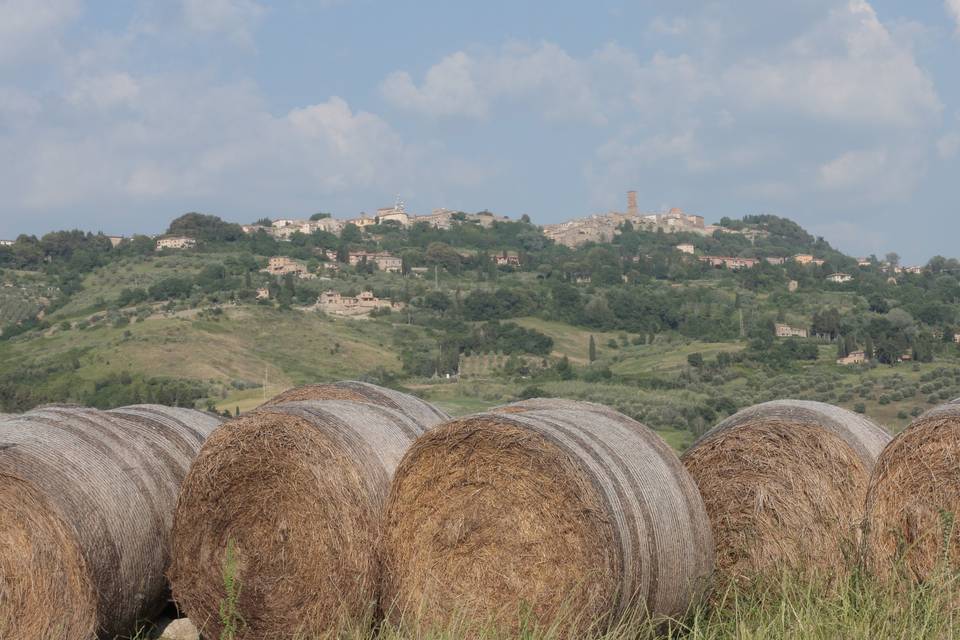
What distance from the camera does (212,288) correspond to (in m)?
103

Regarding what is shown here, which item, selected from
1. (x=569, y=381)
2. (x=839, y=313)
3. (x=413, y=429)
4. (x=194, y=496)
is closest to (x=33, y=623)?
(x=194, y=496)

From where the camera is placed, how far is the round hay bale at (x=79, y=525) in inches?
307

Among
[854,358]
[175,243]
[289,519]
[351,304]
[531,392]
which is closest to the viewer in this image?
[289,519]

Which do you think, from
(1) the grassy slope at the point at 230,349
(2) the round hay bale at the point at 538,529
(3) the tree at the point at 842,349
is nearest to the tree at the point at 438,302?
(1) the grassy slope at the point at 230,349

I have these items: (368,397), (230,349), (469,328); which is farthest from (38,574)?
(469,328)

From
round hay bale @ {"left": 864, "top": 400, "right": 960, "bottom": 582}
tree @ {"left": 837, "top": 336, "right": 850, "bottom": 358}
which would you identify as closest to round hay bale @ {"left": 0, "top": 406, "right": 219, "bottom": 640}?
round hay bale @ {"left": 864, "top": 400, "right": 960, "bottom": 582}

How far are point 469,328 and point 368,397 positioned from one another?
81.1 meters

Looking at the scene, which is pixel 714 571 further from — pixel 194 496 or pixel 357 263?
pixel 357 263

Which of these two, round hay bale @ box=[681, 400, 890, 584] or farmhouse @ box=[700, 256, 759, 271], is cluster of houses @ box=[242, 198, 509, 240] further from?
round hay bale @ box=[681, 400, 890, 584]

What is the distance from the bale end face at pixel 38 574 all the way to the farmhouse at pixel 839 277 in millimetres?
113972

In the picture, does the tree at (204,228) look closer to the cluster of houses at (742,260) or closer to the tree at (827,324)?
the cluster of houses at (742,260)

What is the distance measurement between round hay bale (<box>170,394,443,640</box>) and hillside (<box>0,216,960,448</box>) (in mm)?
23406

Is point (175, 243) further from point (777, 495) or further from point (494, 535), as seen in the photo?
point (494, 535)

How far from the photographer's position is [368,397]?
35.3ft
